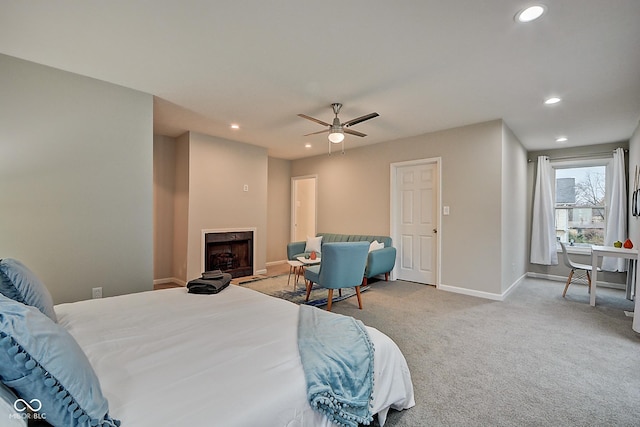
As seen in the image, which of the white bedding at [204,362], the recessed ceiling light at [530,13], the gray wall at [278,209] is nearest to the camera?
the white bedding at [204,362]

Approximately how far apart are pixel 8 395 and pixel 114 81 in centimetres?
313

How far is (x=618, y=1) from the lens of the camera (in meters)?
1.79

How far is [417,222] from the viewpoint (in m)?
5.04

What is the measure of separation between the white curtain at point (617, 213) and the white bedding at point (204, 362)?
5.37 m

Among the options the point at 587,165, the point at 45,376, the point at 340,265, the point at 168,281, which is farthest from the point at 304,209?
the point at 45,376

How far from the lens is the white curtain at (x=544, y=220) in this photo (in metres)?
5.48

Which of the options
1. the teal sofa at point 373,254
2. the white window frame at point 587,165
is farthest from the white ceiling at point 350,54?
the teal sofa at point 373,254

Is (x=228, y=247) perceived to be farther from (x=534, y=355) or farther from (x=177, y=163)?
(x=534, y=355)

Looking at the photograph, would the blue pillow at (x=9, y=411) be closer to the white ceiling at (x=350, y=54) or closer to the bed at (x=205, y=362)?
the bed at (x=205, y=362)

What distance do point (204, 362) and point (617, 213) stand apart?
21.6ft

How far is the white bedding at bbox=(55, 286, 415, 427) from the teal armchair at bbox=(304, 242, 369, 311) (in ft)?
4.42

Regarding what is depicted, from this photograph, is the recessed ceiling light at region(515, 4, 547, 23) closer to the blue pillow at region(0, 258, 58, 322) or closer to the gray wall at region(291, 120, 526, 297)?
the gray wall at region(291, 120, 526, 297)

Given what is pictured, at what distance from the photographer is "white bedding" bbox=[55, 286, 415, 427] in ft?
3.17

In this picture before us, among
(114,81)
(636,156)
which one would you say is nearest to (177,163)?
(114,81)
